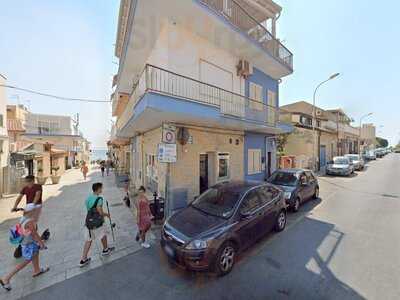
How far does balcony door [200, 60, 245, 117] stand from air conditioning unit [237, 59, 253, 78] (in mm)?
594

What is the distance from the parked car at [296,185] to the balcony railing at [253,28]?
20.0 feet

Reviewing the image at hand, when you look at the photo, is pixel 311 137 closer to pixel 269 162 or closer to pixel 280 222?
pixel 269 162

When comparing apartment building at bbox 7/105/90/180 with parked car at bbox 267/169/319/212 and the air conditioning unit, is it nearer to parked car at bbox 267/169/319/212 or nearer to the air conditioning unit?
the air conditioning unit

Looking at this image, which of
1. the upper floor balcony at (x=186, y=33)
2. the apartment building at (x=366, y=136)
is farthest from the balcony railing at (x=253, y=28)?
the apartment building at (x=366, y=136)

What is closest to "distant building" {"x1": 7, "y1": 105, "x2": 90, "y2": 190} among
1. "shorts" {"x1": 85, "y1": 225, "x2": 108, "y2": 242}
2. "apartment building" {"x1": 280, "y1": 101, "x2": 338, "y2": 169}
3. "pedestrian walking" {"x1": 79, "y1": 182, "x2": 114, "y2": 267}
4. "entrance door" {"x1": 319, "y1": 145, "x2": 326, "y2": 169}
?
"pedestrian walking" {"x1": 79, "y1": 182, "x2": 114, "y2": 267}

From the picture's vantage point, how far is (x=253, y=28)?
1010 cm

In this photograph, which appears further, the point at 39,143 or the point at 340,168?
the point at 39,143

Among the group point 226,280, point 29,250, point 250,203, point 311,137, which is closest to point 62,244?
point 29,250

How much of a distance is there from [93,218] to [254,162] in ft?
29.4

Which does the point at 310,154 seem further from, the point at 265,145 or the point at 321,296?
the point at 321,296

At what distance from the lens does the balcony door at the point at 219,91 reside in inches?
302

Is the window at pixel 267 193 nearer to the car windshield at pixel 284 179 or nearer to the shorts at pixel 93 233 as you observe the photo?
→ the car windshield at pixel 284 179

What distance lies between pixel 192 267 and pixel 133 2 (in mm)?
7184

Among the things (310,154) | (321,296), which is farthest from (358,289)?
(310,154)
